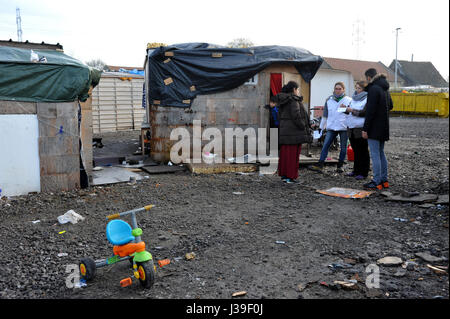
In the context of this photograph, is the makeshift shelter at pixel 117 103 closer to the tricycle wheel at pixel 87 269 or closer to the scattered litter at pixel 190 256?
the scattered litter at pixel 190 256

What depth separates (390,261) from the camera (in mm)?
3738

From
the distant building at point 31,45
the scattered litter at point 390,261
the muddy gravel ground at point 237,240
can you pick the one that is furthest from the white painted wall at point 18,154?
the scattered litter at point 390,261

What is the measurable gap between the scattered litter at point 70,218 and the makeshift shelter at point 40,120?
1688 millimetres

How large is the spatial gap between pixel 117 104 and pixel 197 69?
9.46 metres

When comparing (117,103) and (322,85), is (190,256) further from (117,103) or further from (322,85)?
(322,85)

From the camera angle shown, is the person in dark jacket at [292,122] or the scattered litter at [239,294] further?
the person in dark jacket at [292,122]

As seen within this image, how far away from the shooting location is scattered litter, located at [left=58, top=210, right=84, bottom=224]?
16.7ft

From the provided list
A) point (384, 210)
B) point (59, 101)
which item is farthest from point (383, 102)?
point (59, 101)

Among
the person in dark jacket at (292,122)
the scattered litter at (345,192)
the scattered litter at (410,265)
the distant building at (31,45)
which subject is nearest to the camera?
the scattered litter at (410,265)

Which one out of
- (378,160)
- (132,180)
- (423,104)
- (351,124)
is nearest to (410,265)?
(378,160)

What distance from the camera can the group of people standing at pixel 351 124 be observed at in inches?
252

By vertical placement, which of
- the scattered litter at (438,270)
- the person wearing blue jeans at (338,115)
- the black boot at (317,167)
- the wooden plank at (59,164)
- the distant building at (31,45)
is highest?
the distant building at (31,45)

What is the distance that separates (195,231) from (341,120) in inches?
182

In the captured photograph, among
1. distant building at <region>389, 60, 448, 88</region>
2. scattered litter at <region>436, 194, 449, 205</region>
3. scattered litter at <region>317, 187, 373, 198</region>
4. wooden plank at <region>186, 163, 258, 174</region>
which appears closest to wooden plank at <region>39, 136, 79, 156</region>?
wooden plank at <region>186, 163, 258, 174</region>
